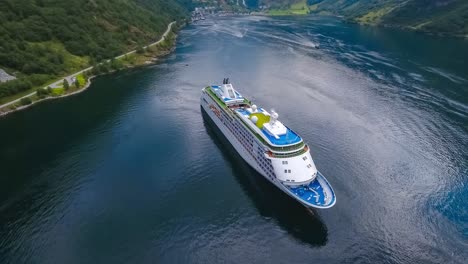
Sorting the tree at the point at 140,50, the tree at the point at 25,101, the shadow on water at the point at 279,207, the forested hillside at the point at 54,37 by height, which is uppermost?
the forested hillside at the point at 54,37

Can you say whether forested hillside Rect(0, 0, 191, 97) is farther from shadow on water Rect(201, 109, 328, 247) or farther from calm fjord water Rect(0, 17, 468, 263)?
shadow on water Rect(201, 109, 328, 247)

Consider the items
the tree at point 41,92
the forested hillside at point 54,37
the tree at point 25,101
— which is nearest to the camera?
the tree at point 25,101

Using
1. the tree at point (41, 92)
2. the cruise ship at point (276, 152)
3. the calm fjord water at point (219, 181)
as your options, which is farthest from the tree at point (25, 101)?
the cruise ship at point (276, 152)

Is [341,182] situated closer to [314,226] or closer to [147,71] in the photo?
[314,226]

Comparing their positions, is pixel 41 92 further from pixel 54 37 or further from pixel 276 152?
pixel 276 152

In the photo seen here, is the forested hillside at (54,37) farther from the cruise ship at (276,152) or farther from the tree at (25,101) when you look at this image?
the cruise ship at (276,152)

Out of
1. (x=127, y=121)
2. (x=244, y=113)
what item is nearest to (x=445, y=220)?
(x=244, y=113)
